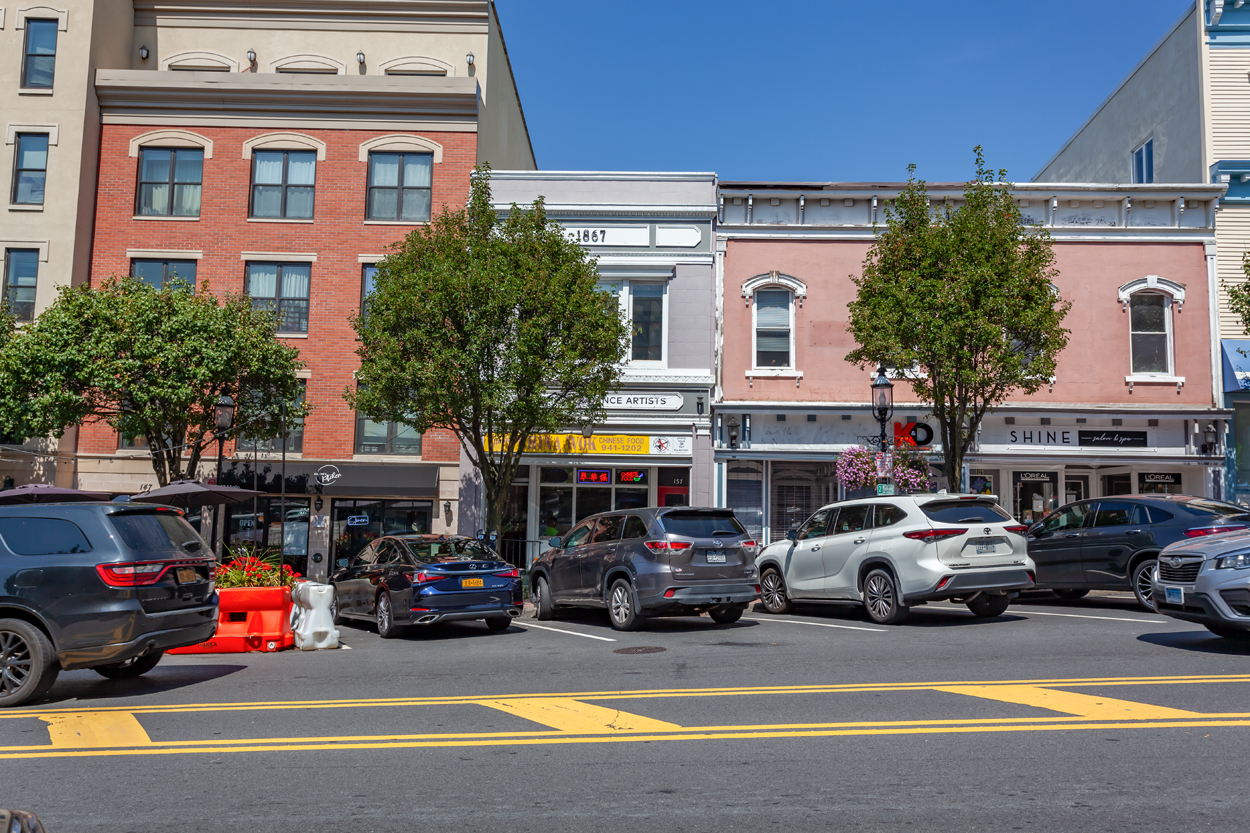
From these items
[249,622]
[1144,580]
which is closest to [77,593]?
[249,622]

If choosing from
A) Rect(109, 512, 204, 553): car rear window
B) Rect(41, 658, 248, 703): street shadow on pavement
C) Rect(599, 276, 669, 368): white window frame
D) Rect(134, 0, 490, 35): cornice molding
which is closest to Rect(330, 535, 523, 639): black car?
Rect(41, 658, 248, 703): street shadow on pavement

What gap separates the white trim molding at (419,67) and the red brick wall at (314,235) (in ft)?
9.95

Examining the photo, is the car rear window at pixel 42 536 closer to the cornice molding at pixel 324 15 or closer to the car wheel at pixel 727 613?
the car wheel at pixel 727 613

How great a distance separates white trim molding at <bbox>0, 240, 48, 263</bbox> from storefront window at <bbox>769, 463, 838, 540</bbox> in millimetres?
18486

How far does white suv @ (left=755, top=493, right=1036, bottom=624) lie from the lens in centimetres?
1252

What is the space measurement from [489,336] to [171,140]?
12.6 metres

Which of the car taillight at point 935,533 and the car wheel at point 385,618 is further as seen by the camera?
the car wheel at point 385,618

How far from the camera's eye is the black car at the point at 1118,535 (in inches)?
533

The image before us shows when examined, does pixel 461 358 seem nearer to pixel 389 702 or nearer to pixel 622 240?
pixel 622 240

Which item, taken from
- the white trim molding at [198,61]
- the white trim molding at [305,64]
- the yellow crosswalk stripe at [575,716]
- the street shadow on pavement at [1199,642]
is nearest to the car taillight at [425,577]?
the yellow crosswalk stripe at [575,716]

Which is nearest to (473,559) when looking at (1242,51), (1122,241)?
Answer: (1122,241)

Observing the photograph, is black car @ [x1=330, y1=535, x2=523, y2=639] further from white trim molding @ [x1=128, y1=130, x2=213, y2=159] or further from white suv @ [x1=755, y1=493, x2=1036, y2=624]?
white trim molding @ [x1=128, y1=130, x2=213, y2=159]

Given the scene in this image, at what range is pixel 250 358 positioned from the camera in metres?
21.4

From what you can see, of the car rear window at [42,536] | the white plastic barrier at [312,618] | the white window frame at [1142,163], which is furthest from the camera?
the white window frame at [1142,163]
